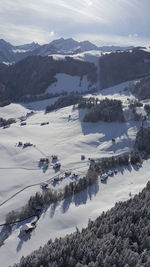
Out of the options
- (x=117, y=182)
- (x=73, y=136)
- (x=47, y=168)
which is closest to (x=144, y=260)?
(x=117, y=182)

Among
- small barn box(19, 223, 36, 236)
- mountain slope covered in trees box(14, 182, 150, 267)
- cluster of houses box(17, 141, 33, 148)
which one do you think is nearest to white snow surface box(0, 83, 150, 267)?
small barn box(19, 223, 36, 236)

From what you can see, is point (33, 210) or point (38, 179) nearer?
point (33, 210)

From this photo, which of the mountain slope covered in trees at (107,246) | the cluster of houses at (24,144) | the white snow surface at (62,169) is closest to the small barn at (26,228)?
the white snow surface at (62,169)

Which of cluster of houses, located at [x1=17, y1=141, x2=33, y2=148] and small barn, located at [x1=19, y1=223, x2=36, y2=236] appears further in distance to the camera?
cluster of houses, located at [x1=17, y1=141, x2=33, y2=148]

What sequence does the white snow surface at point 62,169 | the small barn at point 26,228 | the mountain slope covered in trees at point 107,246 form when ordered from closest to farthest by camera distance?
the mountain slope covered in trees at point 107,246 → the small barn at point 26,228 → the white snow surface at point 62,169

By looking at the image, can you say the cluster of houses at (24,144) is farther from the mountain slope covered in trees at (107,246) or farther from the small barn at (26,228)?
the mountain slope covered in trees at (107,246)

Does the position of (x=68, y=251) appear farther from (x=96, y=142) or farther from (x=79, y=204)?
(x=96, y=142)

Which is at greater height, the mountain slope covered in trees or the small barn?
the mountain slope covered in trees

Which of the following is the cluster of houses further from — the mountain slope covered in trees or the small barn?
the mountain slope covered in trees

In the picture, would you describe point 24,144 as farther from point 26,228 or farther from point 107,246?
point 107,246
